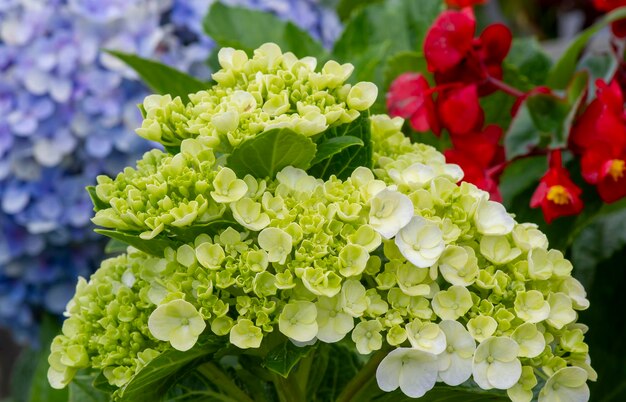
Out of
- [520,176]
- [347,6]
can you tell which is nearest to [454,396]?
[520,176]

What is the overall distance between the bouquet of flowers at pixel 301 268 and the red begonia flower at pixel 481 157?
Answer: 0.16 meters

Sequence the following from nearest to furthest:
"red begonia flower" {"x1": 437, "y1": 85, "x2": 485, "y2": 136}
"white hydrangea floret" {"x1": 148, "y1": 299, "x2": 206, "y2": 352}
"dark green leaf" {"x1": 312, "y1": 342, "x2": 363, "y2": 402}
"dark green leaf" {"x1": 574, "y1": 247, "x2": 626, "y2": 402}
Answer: "white hydrangea floret" {"x1": 148, "y1": 299, "x2": 206, "y2": 352}, "dark green leaf" {"x1": 312, "y1": 342, "x2": 363, "y2": 402}, "red begonia flower" {"x1": 437, "y1": 85, "x2": 485, "y2": 136}, "dark green leaf" {"x1": 574, "y1": 247, "x2": 626, "y2": 402}

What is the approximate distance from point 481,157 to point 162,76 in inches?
12.4

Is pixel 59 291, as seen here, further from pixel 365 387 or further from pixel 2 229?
pixel 365 387

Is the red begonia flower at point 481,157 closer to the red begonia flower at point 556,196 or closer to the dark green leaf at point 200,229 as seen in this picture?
the red begonia flower at point 556,196

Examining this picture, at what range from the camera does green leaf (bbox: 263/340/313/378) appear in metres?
0.47

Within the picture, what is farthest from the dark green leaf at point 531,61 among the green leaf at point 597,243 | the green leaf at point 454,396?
the green leaf at point 454,396

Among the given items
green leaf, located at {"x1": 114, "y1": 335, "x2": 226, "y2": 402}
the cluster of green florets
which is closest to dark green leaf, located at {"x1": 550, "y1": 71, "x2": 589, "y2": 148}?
the cluster of green florets

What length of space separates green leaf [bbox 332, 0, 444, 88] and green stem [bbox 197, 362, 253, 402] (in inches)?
19.9

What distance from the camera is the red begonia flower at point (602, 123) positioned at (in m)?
0.68

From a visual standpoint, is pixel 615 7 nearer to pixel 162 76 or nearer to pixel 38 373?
pixel 162 76

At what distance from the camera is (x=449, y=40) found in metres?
0.73

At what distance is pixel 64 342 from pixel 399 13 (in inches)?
23.6

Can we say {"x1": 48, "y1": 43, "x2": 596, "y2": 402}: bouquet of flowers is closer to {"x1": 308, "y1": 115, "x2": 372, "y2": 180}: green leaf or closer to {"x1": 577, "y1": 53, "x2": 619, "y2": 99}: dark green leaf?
{"x1": 308, "y1": 115, "x2": 372, "y2": 180}: green leaf
